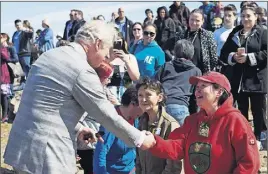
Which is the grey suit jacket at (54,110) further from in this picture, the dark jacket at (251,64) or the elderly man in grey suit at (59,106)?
the dark jacket at (251,64)

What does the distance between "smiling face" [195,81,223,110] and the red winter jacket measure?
8 cm

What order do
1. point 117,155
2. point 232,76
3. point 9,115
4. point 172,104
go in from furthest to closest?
1. point 9,115
2. point 232,76
3. point 172,104
4. point 117,155

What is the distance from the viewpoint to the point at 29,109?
3.84 m

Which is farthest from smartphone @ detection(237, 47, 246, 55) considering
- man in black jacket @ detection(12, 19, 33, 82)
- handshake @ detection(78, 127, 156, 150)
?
man in black jacket @ detection(12, 19, 33, 82)

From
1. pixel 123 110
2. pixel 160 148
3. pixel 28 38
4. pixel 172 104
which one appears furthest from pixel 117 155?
pixel 28 38

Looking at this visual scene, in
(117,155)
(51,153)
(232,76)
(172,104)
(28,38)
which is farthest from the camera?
(28,38)

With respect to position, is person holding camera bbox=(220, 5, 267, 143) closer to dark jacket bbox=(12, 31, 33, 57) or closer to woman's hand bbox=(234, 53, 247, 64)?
woman's hand bbox=(234, 53, 247, 64)

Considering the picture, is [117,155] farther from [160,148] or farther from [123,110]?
[160,148]

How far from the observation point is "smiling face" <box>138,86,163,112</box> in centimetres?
504

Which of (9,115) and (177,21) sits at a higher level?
(177,21)

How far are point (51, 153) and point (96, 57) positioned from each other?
0.69 m

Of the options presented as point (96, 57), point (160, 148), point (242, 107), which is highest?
point (96, 57)

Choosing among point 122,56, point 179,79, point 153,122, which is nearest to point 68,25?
point 122,56

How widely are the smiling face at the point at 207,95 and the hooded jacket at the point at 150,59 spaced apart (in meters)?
3.69
